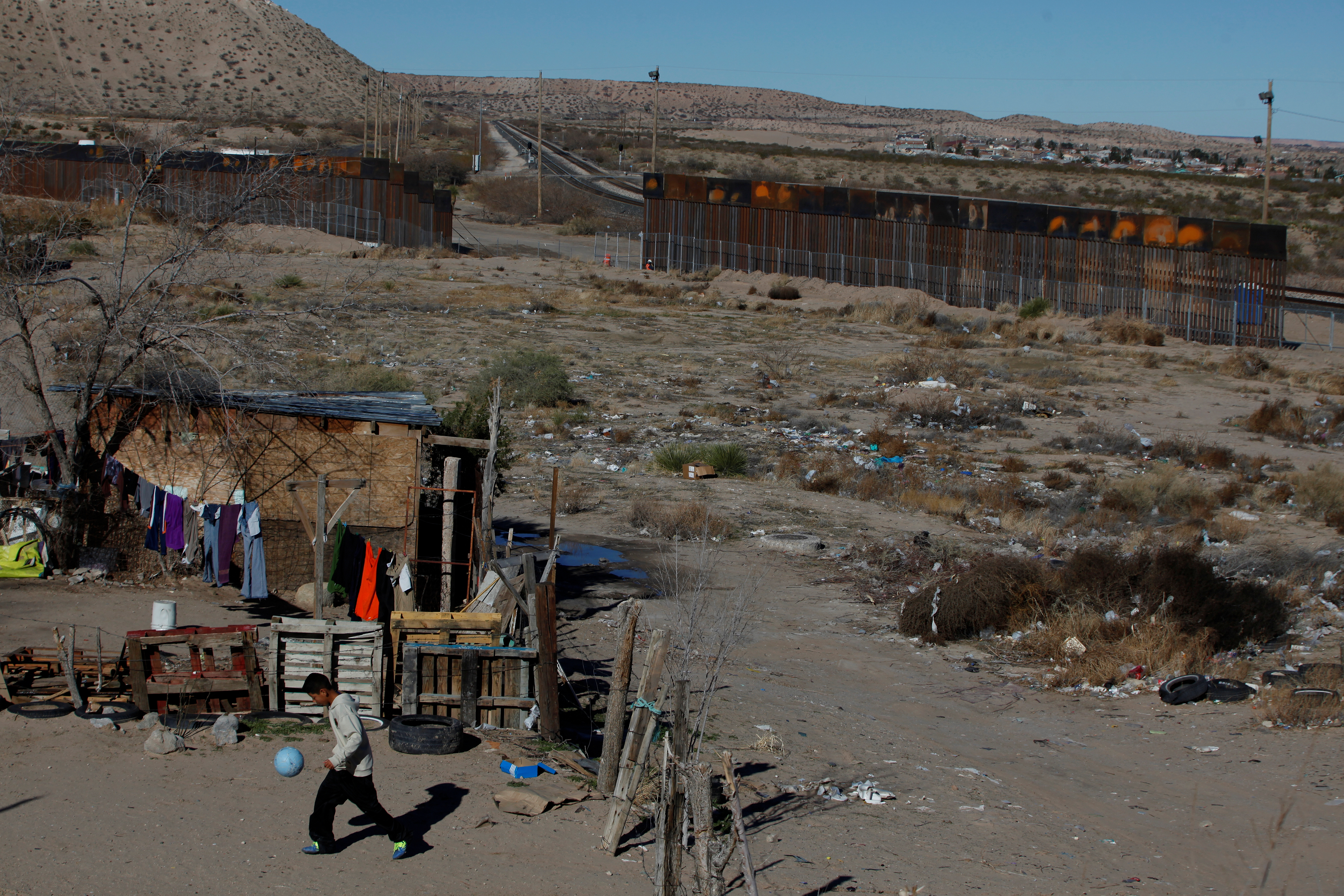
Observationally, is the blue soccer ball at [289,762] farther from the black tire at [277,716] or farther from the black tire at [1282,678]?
the black tire at [1282,678]

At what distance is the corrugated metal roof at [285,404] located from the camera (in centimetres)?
1266

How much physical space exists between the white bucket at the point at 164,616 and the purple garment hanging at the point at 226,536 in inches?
74.9

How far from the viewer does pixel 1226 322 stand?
37375mm

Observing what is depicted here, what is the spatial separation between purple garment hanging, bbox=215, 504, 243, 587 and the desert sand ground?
15.8 inches

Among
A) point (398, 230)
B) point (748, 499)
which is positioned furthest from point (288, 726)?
point (398, 230)

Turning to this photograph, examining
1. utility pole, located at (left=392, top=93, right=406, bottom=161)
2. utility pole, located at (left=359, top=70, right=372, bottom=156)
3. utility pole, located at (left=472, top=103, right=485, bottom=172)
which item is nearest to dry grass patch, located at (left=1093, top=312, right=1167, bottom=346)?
utility pole, located at (left=359, top=70, right=372, bottom=156)

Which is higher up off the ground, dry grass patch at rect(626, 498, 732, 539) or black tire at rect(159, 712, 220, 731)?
dry grass patch at rect(626, 498, 732, 539)

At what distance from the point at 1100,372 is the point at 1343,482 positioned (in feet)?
41.1

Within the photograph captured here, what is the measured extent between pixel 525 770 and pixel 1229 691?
23.7ft

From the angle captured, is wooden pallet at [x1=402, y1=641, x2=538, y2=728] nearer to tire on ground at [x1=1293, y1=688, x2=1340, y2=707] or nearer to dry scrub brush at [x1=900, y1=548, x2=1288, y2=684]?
dry scrub brush at [x1=900, y1=548, x2=1288, y2=684]

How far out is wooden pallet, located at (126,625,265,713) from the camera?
9.28m

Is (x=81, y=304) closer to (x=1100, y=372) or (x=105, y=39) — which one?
(x=1100, y=372)

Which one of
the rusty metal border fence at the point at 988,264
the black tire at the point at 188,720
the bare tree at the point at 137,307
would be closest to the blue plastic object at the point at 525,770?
the black tire at the point at 188,720

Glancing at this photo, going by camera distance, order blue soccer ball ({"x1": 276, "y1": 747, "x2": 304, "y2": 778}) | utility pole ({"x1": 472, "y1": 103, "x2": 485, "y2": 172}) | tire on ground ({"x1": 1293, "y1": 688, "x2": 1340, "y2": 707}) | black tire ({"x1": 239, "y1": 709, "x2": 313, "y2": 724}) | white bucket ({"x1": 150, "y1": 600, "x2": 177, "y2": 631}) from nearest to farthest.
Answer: blue soccer ball ({"x1": 276, "y1": 747, "x2": 304, "y2": 778})
black tire ({"x1": 239, "y1": 709, "x2": 313, "y2": 724})
white bucket ({"x1": 150, "y1": 600, "x2": 177, "y2": 631})
tire on ground ({"x1": 1293, "y1": 688, "x2": 1340, "y2": 707})
utility pole ({"x1": 472, "y1": 103, "x2": 485, "y2": 172})
